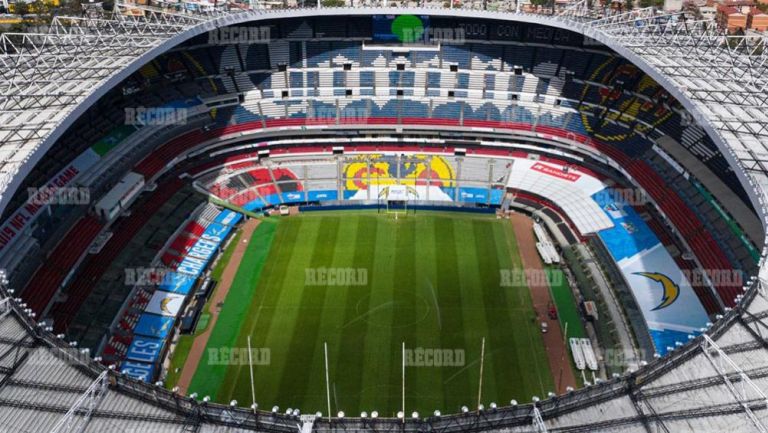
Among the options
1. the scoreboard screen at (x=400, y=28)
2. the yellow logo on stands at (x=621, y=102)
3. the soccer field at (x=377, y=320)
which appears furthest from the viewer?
the scoreboard screen at (x=400, y=28)

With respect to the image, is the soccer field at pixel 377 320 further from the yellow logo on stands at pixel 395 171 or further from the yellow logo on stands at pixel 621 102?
the yellow logo on stands at pixel 621 102

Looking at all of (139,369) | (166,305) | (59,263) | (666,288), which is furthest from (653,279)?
(59,263)

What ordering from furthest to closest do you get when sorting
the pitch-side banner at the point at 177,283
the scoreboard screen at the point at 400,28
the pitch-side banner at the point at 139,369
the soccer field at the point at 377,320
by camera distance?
the scoreboard screen at the point at 400,28, the pitch-side banner at the point at 177,283, the pitch-side banner at the point at 139,369, the soccer field at the point at 377,320

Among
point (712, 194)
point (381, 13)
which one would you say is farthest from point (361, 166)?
point (712, 194)

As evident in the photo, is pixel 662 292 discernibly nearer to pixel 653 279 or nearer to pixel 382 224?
pixel 653 279

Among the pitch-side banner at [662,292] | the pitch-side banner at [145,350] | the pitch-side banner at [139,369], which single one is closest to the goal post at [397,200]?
the pitch-side banner at [662,292]

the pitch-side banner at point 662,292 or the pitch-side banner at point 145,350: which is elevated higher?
the pitch-side banner at point 662,292
